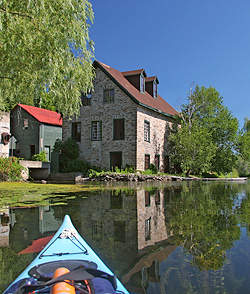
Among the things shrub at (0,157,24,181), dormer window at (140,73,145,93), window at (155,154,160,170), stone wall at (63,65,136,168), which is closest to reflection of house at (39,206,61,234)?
shrub at (0,157,24,181)

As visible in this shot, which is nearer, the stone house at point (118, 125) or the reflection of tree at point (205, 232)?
the reflection of tree at point (205, 232)

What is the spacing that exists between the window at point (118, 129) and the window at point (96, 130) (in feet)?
3.88

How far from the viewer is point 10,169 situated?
15516mm

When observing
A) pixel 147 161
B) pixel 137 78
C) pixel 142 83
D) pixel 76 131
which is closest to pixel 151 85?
pixel 142 83

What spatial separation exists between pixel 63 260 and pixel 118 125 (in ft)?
58.7

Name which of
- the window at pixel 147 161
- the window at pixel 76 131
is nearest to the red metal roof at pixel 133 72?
the window at pixel 76 131

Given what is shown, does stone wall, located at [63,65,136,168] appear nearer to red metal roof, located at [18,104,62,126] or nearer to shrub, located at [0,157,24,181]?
shrub, located at [0,157,24,181]

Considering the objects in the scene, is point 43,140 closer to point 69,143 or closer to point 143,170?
point 69,143

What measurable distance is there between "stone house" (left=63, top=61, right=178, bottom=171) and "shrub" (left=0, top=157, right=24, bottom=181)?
219 inches

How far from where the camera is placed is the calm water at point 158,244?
6.59 feet

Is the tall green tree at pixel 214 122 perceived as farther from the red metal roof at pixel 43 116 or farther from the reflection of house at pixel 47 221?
the reflection of house at pixel 47 221

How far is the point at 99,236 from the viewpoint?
3404 mm

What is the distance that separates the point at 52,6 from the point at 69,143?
14155 millimetres

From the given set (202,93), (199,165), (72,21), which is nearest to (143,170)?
(199,165)
